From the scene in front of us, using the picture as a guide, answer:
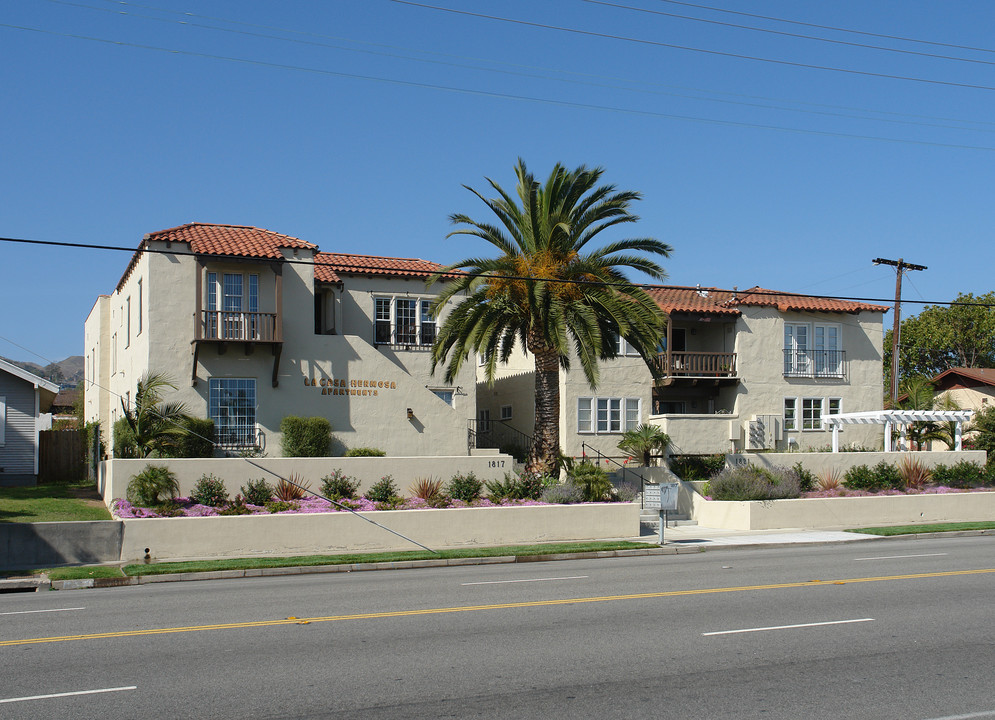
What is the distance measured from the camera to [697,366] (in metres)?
37.7

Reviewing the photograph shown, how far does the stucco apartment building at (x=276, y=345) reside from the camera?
28000 mm

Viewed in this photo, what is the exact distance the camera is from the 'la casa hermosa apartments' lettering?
96.8 ft

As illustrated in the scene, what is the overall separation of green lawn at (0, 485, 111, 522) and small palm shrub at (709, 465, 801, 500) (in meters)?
18.0

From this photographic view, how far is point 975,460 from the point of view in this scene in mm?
34812

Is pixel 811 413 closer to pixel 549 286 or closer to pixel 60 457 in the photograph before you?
pixel 549 286

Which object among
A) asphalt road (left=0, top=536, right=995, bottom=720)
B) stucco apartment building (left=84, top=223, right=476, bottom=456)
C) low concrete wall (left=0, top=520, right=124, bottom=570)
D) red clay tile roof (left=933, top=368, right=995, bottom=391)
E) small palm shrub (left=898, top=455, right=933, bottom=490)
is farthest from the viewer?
red clay tile roof (left=933, top=368, right=995, bottom=391)

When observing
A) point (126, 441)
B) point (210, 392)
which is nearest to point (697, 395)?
point (210, 392)

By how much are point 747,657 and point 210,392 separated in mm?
21878

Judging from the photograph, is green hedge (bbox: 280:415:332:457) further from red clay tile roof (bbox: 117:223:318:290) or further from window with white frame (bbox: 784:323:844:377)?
window with white frame (bbox: 784:323:844:377)

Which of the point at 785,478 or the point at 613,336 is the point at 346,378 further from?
the point at 785,478

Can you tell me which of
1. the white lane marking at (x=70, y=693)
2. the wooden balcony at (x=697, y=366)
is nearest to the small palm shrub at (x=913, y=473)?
the wooden balcony at (x=697, y=366)

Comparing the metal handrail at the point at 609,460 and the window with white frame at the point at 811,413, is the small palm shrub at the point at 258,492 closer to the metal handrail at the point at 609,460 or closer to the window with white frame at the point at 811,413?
the metal handrail at the point at 609,460

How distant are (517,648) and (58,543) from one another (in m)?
13.6

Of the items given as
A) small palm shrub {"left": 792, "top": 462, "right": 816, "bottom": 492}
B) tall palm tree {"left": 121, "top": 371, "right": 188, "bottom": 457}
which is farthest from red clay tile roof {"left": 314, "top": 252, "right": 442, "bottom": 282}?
small palm shrub {"left": 792, "top": 462, "right": 816, "bottom": 492}
